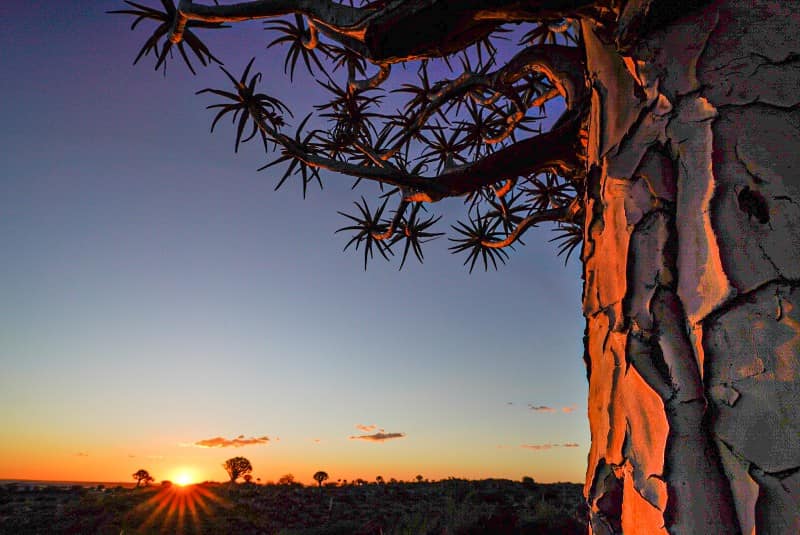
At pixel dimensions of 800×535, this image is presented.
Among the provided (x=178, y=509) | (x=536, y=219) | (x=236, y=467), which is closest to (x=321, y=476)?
(x=236, y=467)

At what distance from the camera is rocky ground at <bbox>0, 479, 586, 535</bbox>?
907cm

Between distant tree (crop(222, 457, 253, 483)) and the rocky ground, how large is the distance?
11820mm

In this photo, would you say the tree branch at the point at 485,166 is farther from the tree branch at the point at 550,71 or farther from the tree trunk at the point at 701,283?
the tree trunk at the point at 701,283

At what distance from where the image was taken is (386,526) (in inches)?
402

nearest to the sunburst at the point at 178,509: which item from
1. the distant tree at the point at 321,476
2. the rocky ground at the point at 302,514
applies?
the rocky ground at the point at 302,514

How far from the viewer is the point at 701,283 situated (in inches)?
43.7

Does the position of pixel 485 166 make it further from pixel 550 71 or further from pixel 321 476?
pixel 321 476

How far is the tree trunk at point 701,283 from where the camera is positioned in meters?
0.97

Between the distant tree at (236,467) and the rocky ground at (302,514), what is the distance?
38.8 feet

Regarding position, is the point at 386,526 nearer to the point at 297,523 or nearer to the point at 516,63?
the point at 297,523

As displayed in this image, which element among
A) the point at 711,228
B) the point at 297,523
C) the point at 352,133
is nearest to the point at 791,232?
the point at 711,228

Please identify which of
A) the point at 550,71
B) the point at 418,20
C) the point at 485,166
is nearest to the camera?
the point at 418,20

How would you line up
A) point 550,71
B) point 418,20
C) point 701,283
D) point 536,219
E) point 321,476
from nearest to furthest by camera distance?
1. point 701,283
2. point 418,20
3. point 550,71
4. point 536,219
5. point 321,476

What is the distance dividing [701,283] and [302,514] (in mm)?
14124
